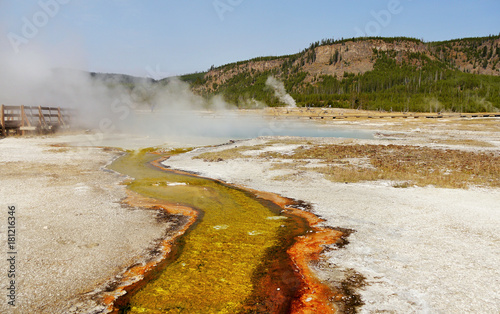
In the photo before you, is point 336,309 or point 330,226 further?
point 330,226

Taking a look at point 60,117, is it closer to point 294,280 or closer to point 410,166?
point 410,166

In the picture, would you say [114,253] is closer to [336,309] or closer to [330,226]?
[336,309]

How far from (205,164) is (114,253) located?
41.1 feet

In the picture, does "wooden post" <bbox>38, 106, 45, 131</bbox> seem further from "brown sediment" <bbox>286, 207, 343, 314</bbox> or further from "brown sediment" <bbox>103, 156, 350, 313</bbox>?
"brown sediment" <bbox>286, 207, 343, 314</bbox>

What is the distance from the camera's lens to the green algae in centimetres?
495

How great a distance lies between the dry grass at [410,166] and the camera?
13883 millimetres

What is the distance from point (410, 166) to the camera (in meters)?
17.0

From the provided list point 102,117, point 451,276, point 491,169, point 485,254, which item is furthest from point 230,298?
point 102,117

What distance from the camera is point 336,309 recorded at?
479cm

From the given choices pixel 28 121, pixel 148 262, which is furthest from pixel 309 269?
pixel 28 121

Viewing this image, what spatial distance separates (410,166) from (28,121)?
33452 mm

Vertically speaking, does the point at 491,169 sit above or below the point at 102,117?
below

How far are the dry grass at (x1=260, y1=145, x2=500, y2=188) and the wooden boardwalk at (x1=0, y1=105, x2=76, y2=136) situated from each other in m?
24.3

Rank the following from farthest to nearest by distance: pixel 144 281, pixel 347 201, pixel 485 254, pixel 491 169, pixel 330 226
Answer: pixel 491 169 → pixel 347 201 → pixel 330 226 → pixel 485 254 → pixel 144 281
